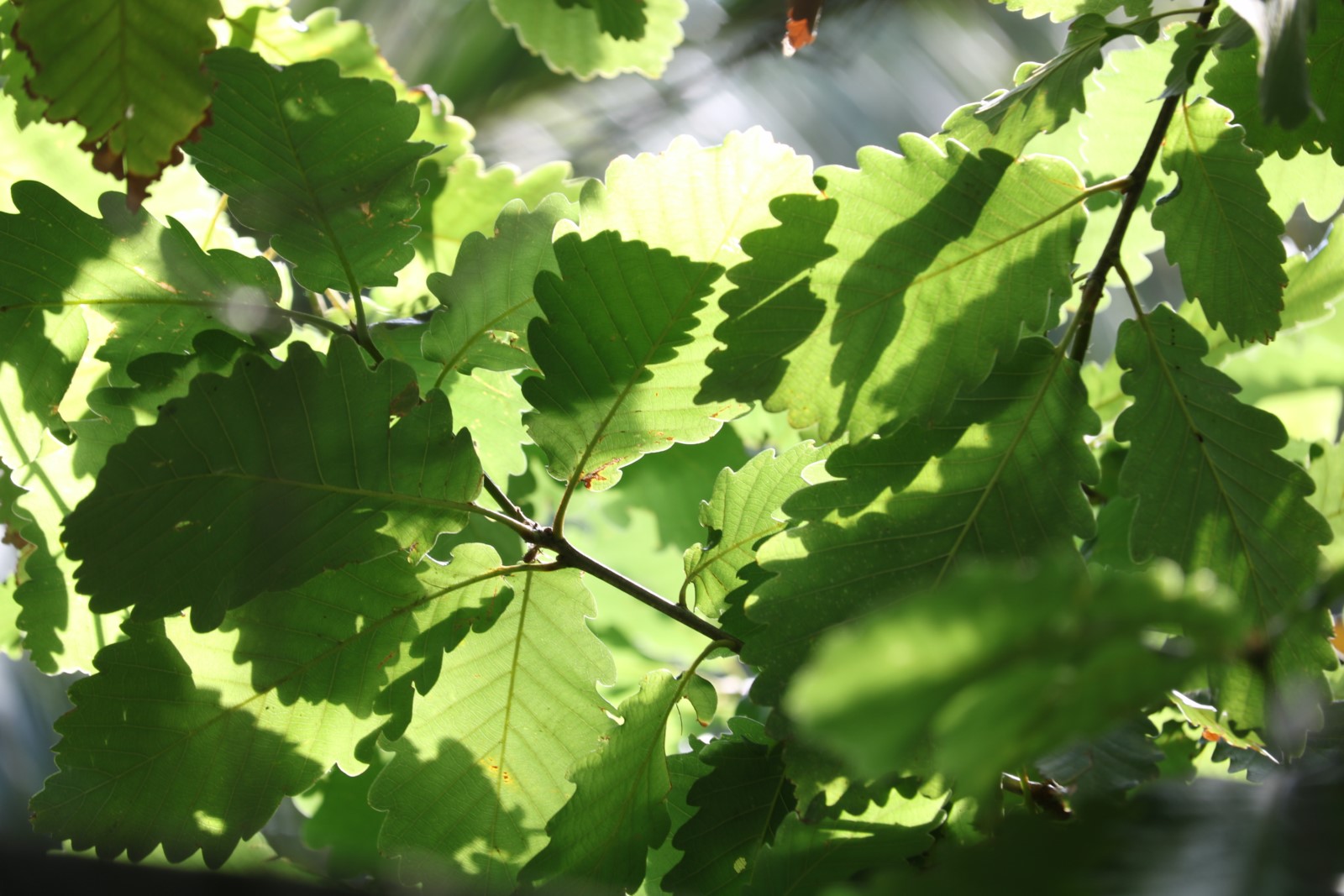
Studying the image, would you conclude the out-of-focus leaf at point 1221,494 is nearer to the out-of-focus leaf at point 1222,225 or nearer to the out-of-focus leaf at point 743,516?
the out-of-focus leaf at point 1222,225

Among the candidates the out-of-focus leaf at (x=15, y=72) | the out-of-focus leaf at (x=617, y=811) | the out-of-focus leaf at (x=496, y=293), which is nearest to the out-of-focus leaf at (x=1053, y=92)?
the out-of-focus leaf at (x=496, y=293)

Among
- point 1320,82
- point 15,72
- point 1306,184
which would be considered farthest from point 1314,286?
point 15,72

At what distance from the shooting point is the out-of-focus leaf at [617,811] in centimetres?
48

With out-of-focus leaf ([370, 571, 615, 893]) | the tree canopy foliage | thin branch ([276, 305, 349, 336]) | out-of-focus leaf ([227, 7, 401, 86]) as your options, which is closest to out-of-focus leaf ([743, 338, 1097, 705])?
the tree canopy foliage

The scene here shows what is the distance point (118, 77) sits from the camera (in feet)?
1.48

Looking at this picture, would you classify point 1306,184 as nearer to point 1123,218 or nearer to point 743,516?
point 1123,218

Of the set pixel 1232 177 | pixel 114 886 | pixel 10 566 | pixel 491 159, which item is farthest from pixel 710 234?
pixel 491 159

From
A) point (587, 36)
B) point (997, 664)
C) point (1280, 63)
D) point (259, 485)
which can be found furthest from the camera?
point (587, 36)

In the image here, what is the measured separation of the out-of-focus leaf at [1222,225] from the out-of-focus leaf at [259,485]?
35 centimetres

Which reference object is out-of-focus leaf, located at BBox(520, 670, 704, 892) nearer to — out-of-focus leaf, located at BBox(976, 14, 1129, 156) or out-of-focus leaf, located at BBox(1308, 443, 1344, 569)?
out-of-focus leaf, located at BBox(976, 14, 1129, 156)

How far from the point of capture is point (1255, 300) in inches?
18.5

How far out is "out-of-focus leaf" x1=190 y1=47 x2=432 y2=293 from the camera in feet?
1.55

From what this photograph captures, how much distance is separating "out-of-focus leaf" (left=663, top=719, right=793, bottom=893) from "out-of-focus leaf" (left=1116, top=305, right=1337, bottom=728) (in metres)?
0.21

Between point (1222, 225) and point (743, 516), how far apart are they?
10.6 inches
